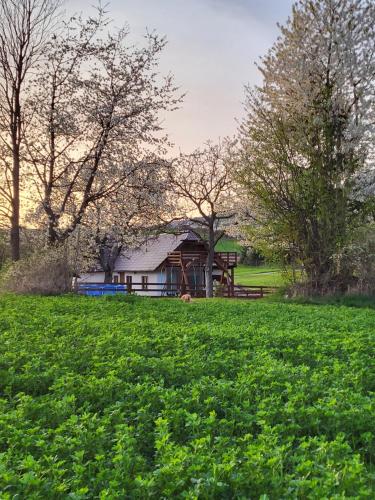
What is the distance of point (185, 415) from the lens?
3725 mm

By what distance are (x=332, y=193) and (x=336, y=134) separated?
223 centimetres

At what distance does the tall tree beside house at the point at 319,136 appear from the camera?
62.2ft

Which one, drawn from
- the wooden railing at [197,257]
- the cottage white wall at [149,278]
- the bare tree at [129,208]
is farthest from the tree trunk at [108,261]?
the bare tree at [129,208]

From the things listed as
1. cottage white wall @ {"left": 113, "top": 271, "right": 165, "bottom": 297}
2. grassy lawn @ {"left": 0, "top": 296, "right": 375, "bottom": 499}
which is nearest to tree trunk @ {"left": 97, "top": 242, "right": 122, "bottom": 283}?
cottage white wall @ {"left": 113, "top": 271, "right": 165, "bottom": 297}

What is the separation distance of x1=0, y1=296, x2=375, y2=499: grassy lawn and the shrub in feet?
31.8

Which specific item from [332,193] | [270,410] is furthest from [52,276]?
[270,410]

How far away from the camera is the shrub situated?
16500 millimetres

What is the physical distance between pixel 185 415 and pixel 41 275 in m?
13.8

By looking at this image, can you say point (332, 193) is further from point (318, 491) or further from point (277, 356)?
point (318, 491)

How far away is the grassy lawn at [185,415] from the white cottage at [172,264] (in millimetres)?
29766

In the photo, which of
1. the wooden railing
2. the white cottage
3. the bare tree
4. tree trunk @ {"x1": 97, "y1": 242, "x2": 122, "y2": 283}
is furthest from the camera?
tree trunk @ {"x1": 97, "y1": 242, "x2": 122, "y2": 283}

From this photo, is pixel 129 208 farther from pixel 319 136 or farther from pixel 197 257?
pixel 197 257

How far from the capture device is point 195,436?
131 inches

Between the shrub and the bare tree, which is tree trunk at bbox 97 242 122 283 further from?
the shrub
